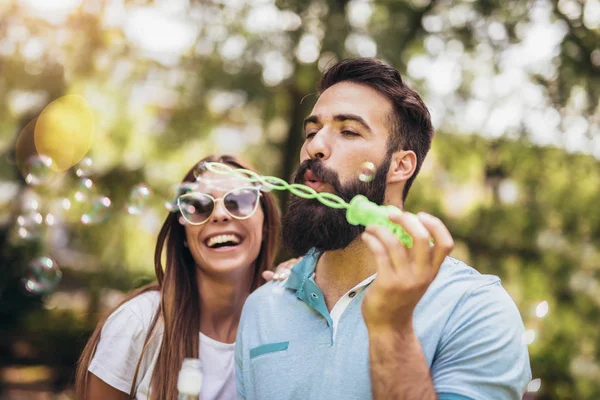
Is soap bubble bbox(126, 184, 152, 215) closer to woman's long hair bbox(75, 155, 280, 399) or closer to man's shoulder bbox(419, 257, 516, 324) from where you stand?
woman's long hair bbox(75, 155, 280, 399)

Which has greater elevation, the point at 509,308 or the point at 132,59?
the point at 132,59

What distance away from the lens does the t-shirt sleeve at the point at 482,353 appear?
178 cm

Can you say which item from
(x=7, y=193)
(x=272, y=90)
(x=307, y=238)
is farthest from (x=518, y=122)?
(x=7, y=193)

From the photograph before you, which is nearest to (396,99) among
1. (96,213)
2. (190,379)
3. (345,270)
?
(345,270)

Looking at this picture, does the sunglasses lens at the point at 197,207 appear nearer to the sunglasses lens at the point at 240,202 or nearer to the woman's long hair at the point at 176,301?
the sunglasses lens at the point at 240,202

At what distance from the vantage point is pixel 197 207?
2.84 meters

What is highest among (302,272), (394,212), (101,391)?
(394,212)

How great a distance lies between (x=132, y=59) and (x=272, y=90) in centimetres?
174

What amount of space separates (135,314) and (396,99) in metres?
1.49

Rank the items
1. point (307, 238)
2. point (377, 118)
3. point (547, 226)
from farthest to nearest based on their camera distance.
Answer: point (547, 226), point (377, 118), point (307, 238)

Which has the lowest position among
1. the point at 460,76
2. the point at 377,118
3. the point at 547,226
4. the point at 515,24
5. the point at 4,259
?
the point at 4,259

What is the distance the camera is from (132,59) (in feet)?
23.2

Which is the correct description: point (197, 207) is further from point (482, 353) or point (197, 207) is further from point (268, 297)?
point (482, 353)

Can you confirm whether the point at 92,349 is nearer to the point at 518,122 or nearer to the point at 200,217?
the point at 200,217
